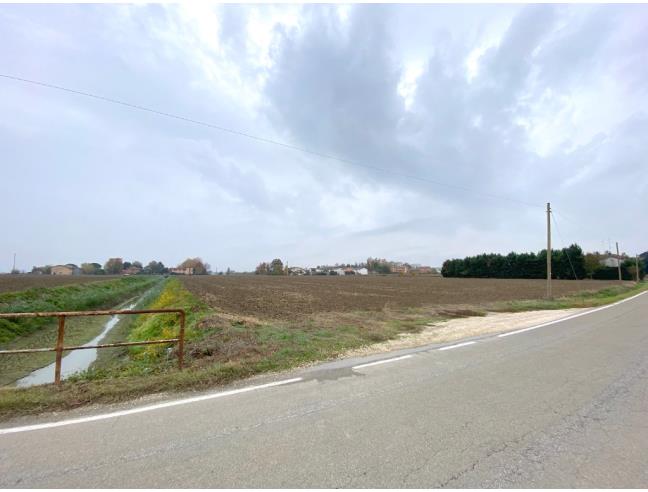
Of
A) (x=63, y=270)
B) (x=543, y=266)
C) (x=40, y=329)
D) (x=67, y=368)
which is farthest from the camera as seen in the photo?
(x=63, y=270)

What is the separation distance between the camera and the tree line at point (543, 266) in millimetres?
86956

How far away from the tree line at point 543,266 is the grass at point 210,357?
83986 millimetres

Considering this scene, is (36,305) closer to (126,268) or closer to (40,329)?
(40,329)

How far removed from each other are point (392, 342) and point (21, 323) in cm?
1727

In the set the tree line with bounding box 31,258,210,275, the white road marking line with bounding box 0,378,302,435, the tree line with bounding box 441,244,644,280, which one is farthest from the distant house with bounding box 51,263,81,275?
the white road marking line with bounding box 0,378,302,435

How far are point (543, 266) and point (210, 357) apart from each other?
346 feet

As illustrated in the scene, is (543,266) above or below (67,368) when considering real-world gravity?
above

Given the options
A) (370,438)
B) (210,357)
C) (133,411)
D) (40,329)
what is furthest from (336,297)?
(370,438)

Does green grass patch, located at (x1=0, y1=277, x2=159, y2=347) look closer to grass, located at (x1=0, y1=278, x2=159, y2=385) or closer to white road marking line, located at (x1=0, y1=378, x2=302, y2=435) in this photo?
grass, located at (x1=0, y1=278, x2=159, y2=385)

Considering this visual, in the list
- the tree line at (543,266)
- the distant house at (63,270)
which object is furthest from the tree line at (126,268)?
the tree line at (543,266)

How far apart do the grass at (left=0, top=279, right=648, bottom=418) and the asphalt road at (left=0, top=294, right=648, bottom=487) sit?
0.69 meters

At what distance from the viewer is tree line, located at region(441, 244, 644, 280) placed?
3423 inches

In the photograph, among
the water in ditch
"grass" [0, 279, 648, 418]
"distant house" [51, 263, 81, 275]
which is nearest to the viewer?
"grass" [0, 279, 648, 418]

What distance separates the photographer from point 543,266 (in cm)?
9238
